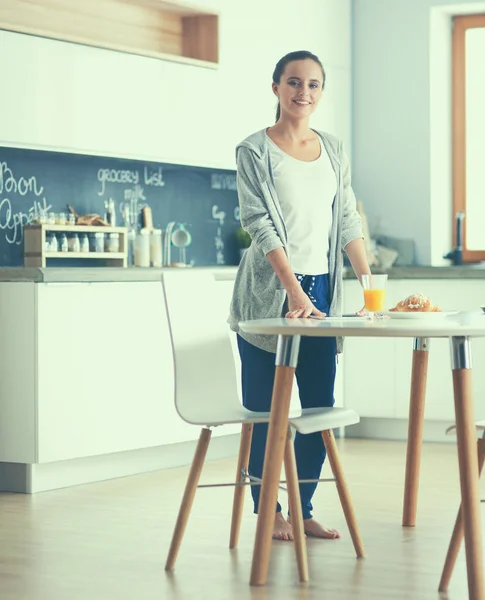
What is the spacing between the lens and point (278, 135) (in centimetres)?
348

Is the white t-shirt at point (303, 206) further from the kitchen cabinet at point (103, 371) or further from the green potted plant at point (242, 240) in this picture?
the green potted plant at point (242, 240)

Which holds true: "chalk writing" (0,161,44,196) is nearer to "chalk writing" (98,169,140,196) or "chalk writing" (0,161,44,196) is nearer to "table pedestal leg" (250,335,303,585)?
"chalk writing" (98,169,140,196)

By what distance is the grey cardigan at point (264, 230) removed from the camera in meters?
3.36

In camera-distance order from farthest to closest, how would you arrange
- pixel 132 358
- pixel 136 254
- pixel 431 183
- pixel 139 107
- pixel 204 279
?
pixel 431 183
pixel 136 254
pixel 139 107
pixel 132 358
pixel 204 279

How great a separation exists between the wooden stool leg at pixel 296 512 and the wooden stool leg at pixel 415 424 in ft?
2.42

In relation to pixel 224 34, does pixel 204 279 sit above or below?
below

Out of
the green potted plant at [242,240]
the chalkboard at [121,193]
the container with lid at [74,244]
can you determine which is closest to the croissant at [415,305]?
the container with lid at [74,244]

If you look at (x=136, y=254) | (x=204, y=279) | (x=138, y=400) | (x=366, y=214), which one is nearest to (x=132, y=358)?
(x=138, y=400)

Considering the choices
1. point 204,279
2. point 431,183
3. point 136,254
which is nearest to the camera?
point 204,279

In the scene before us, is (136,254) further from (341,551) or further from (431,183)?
(341,551)

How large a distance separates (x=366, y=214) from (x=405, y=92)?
2.16 ft

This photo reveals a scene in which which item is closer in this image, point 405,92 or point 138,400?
point 138,400

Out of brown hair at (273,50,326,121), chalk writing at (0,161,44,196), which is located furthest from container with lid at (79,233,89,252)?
brown hair at (273,50,326,121)

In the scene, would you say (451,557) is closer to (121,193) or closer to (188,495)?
(188,495)
